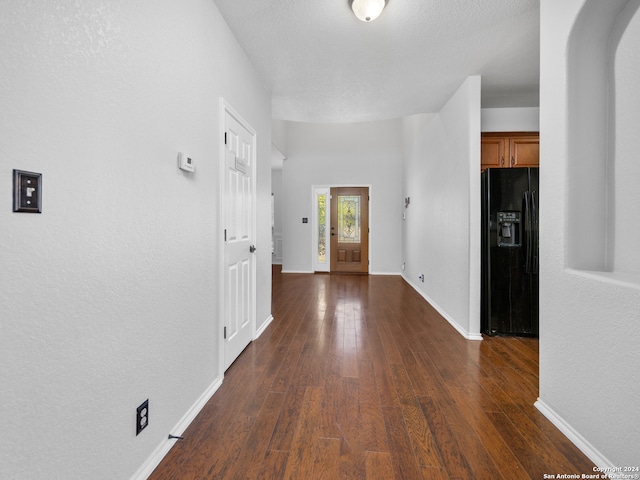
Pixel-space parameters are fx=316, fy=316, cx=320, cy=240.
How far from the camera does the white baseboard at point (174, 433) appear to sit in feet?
4.54

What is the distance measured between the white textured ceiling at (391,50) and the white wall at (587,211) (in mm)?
576

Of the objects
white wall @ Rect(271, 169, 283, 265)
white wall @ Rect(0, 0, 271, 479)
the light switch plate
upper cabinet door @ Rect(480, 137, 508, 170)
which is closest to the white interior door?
white wall @ Rect(0, 0, 271, 479)

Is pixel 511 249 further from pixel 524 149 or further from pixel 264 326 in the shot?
pixel 264 326

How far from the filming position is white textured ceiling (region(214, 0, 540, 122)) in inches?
86.0

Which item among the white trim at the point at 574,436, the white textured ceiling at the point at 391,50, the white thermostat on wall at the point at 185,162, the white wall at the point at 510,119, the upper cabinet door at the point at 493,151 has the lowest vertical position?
the white trim at the point at 574,436

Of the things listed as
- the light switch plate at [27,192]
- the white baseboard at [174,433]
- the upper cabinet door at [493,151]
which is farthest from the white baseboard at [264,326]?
the upper cabinet door at [493,151]

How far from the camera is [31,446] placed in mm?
900

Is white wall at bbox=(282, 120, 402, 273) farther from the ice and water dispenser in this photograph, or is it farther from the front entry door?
the ice and water dispenser

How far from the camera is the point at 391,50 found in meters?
2.67

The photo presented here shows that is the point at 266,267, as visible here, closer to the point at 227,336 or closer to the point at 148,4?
the point at 227,336

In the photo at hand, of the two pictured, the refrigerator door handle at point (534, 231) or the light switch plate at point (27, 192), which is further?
the refrigerator door handle at point (534, 231)

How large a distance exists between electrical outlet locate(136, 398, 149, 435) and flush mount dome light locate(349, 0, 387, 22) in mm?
2538

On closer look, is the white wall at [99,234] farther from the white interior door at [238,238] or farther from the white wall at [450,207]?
the white wall at [450,207]

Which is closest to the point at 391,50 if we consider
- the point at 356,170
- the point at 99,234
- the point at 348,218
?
the point at 99,234
